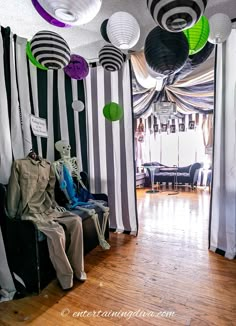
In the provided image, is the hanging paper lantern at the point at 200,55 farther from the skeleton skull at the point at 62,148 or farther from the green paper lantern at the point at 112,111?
the skeleton skull at the point at 62,148

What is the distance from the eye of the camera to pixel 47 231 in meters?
1.87

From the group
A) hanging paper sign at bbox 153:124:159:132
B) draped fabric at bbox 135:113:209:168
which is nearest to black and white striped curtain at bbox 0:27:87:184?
draped fabric at bbox 135:113:209:168

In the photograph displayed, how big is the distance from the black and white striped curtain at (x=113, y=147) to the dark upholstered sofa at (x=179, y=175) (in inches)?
163

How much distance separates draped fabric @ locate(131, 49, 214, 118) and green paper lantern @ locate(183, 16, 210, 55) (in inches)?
12.7

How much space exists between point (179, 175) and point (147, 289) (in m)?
5.35

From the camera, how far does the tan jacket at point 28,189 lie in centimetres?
197

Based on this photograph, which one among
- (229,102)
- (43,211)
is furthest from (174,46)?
(43,211)

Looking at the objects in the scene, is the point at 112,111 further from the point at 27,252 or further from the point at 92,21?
the point at 27,252

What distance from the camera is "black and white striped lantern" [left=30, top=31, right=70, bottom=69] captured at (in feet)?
5.33

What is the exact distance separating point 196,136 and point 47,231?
655 cm

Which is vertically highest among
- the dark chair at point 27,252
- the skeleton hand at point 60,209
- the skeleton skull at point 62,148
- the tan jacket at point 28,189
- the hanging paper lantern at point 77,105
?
the hanging paper lantern at point 77,105

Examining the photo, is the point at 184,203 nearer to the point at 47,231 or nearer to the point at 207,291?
the point at 207,291

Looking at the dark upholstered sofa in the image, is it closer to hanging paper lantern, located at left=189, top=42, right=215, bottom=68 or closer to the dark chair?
hanging paper lantern, located at left=189, top=42, right=215, bottom=68

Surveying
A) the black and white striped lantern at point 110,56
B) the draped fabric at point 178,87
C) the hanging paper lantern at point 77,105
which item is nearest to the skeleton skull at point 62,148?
the hanging paper lantern at point 77,105
